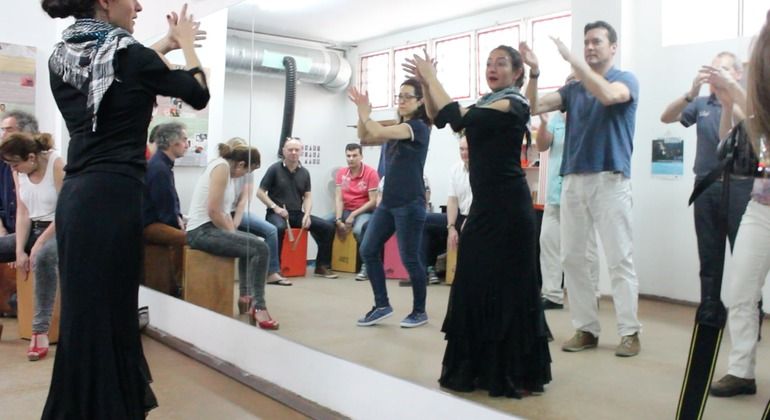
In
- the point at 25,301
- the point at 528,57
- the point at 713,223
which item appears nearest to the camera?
the point at 713,223

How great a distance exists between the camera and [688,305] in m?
1.85

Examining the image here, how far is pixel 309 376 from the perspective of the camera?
2969 millimetres

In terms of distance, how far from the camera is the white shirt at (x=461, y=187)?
2.49 m

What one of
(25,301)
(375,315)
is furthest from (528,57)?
(25,301)

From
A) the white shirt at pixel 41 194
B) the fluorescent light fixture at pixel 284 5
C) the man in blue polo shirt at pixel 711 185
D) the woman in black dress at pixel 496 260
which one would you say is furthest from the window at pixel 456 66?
the white shirt at pixel 41 194

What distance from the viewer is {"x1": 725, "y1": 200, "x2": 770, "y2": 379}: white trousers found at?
1.67 metres

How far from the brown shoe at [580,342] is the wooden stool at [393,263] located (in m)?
0.70

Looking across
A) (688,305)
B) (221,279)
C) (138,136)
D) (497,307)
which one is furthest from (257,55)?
(688,305)

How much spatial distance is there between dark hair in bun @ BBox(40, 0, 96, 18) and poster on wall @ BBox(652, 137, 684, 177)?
1640 mm

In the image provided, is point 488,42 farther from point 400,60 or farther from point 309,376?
point 309,376

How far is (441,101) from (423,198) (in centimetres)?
41

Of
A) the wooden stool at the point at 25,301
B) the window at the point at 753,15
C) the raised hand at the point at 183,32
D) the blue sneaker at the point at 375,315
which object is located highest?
the raised hand at the point at 183,32

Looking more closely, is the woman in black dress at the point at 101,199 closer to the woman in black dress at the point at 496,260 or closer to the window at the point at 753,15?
the woman in black dress at the point at 496,260

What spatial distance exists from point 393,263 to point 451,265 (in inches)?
11.8
